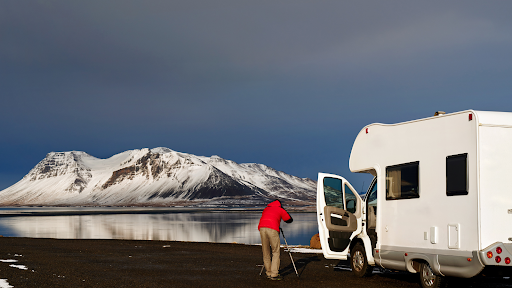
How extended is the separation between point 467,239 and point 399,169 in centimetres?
253

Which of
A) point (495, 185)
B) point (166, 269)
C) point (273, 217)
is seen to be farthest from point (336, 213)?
point (166, 269)

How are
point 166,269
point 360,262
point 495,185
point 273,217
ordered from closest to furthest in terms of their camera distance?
1. point 495,185
2. point 273,217
3. point 360,262
4. point 166,269

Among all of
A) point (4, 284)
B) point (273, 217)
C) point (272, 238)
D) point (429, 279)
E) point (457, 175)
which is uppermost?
point (457, 175)

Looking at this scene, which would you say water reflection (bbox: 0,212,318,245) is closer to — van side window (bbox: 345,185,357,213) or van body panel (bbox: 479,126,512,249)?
van side window (bbox: 345,185,357,213)

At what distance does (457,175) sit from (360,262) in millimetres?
4276

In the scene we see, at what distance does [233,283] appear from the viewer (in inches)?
469

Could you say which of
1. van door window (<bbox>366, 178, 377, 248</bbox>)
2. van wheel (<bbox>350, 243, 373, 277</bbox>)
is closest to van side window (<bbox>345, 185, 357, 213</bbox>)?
van door window (<bbox>366, 178, 377, 248</bbox>)

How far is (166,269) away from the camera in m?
14.4

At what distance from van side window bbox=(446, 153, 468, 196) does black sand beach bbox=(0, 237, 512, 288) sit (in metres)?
3.18

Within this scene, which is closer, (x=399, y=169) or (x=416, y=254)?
(x=416, y=254)

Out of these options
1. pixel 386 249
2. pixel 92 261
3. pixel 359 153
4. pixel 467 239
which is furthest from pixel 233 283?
pixel 92 261

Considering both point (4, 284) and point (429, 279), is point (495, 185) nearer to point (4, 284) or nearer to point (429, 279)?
point (429, 279)

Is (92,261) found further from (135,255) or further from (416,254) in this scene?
(416,254)

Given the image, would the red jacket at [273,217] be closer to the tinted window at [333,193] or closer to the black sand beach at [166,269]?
the tinted window at [333,193]
